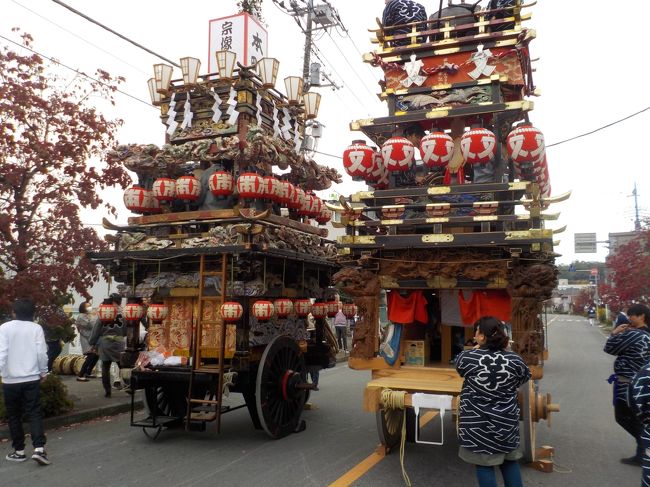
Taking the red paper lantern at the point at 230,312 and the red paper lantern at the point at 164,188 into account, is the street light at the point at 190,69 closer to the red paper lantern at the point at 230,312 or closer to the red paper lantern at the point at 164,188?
the red paper lantern at the point at 164,188

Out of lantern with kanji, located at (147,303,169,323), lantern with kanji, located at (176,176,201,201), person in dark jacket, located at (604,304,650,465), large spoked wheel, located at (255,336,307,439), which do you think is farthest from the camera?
lantern with kanji, located at (176,176,201,201)

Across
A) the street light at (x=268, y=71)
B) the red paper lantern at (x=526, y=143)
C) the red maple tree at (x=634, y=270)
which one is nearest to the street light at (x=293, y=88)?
the street light at (x=268, y=71)

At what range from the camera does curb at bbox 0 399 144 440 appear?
295 inches

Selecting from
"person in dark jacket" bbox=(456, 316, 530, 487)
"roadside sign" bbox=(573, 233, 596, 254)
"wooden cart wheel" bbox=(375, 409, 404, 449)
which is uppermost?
"roadside sign" bbox=(573, 233, 596, 254)

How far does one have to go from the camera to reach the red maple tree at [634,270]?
20906 millimetres

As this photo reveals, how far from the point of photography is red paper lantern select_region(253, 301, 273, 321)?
727cm

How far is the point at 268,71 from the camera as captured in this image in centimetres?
884

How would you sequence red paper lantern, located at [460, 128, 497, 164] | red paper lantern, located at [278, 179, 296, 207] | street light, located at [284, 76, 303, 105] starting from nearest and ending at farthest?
red paper lantern, located at [460, 128, 497, 164]
red paper lantern, located at [278, 179, 296, 207]
street light, located at [284, 76, 303, 105]

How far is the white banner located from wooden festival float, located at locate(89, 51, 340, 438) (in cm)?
181

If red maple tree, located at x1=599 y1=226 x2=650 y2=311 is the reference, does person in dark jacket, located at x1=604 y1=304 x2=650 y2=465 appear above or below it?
below

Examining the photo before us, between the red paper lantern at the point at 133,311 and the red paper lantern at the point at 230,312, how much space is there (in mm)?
1678

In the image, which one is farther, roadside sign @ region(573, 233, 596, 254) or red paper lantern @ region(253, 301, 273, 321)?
roadside sign @ region(573, 233, 596, 254)

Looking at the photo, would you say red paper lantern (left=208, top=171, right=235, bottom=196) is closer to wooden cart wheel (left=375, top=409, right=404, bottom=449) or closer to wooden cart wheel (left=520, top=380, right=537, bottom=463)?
wooden cart wheel (left=375, top=409, right=404, bottom=449)

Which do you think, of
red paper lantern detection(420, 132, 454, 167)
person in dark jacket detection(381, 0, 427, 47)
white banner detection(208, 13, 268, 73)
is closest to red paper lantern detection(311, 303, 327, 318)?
red paper lantern detection(420, 132, 454, 167)
